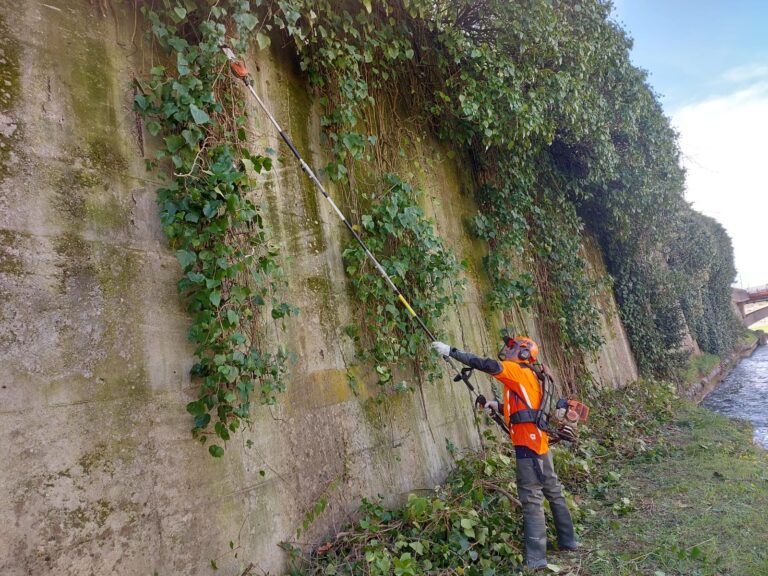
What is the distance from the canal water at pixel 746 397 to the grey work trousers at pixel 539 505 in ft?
18.2

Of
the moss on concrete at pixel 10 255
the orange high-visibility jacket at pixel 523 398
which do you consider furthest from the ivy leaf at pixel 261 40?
the orange high-visibility jacket at pixel 523 398

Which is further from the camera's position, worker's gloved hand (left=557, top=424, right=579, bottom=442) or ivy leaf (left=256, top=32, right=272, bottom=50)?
worker's gloved hand (left=557, top=424, right=579, bottom=442)

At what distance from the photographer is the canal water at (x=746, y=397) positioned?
29.8 ft

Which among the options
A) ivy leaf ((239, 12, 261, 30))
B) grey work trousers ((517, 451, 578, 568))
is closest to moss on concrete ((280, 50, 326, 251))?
ivy leaf ((239, 12, 261, 30))

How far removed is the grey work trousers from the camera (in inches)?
140

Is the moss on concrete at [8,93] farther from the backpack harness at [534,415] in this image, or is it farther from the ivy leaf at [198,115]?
the backpack harness at [534,415]

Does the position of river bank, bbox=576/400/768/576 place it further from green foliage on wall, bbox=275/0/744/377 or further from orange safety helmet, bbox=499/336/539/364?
green foliage on wall, bbox=275/0/744/377

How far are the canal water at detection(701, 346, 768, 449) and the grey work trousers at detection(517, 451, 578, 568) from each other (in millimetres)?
5557

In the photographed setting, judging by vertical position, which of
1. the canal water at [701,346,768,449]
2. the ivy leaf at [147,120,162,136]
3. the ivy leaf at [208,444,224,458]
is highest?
the ivy leaf at [147,120,162,136]

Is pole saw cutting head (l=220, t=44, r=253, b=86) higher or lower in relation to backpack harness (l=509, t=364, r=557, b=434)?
higher

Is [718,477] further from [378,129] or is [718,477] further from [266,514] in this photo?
[378,129]

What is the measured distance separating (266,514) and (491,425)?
124 inches

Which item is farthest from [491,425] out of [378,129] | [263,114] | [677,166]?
[677,166]

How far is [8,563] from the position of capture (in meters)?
2.07
